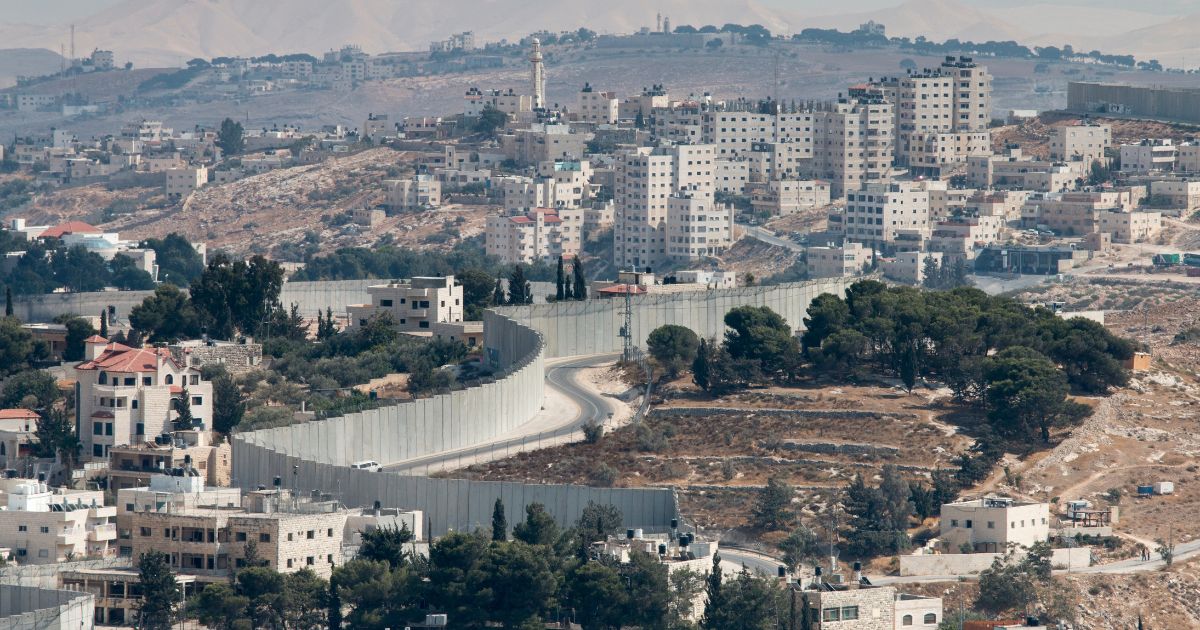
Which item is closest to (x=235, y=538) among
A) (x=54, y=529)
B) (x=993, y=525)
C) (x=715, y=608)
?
(x=54, y=529)

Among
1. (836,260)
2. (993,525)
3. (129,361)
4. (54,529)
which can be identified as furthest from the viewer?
(836,260)

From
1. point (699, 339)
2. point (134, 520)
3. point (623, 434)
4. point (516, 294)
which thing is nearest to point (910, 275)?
point (516, 294)

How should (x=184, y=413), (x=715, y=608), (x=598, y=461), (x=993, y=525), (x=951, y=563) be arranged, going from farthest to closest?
(x=598, y=461) < (x=184, y=413) < (x=993, y=525) < (x=951, y=563) < (x=715, y=608)

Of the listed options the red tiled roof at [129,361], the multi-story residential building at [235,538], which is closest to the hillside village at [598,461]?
the multi-story residential building at [235,538]

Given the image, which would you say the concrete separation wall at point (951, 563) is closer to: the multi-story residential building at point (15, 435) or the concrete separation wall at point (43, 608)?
the concrete separation wall at point (43, 608)

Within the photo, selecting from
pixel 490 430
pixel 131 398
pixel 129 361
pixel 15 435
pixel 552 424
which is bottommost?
pixel 552 424

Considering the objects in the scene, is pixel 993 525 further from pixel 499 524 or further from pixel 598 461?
pixel 598 461
